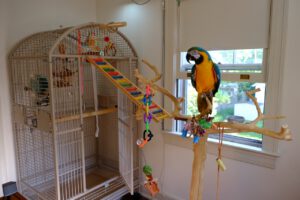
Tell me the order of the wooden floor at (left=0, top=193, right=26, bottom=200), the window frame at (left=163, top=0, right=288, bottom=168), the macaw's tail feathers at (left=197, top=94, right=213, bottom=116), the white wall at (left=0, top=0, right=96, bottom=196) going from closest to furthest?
the macaw's tail feathers at (left=197, top=94, right=213, bottom=116), the window frame at (left=163, top=0, right=288, bottom=168), the white wall at (left=0, top=0, right=96, bottom=196), the wooden floor at (left=0, top=193, right=26, bottom=200)

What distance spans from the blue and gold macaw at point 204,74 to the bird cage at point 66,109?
1.01m

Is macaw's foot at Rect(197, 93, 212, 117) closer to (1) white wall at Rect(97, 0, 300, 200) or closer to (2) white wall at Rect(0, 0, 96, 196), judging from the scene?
(1) white wall at Rect(97, 0, 300, 200)

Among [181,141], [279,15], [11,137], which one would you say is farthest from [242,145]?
Result: [11,137]

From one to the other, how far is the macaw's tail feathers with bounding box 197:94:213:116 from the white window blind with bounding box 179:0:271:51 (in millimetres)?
640

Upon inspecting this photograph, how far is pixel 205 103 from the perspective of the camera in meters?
1.26

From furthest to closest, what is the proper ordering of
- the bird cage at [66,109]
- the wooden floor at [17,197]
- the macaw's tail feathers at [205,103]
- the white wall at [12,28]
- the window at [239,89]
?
1. the wooden floor at [17,197]
2. the white wall at [12,28]
3. the bird cage at [66,109]
4. the window at [239,89]
5. the macaw's tail feathers at [205,103]

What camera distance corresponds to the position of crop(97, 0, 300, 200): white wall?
1.49 m

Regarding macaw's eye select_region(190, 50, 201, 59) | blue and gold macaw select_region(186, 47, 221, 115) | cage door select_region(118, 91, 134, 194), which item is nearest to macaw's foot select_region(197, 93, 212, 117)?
blue and gold macaw select_region(186, 47, 221, 115)

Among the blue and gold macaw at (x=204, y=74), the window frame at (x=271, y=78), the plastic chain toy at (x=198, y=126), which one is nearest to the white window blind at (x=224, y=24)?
→ the window frame at (x=271, y=78)

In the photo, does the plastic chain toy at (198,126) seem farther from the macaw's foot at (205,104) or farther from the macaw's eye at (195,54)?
the macaw's eye at (195,54)

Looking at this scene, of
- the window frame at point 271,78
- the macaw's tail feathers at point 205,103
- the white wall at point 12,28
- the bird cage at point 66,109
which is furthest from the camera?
the white wall at point 12,28

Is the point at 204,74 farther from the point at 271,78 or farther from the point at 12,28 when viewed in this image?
the point at 12,28

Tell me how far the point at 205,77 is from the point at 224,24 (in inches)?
27.4

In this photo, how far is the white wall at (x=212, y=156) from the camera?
1.49 meters
